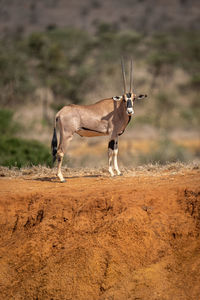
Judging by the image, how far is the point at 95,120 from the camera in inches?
368

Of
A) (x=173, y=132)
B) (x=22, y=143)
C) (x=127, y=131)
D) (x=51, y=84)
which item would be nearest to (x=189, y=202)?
(x=22, y=143)

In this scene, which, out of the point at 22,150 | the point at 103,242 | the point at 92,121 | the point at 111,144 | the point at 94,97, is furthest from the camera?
the point at 94,97

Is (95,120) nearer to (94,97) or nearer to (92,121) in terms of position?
(92,121)

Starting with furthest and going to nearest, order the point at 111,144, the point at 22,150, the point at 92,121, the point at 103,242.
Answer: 1. the point at 22,150
2. the point at 111,144
3. the point at 92,121
4. the point at 103,242

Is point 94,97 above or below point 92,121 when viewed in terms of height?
above

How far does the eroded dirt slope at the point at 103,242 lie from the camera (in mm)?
6441

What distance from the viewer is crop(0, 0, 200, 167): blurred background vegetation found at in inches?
787

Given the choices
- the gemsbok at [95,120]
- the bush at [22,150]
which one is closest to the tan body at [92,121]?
the gemsbok at [95,120]

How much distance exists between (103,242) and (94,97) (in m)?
13.5

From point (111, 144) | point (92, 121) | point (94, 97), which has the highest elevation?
point (94, 97)

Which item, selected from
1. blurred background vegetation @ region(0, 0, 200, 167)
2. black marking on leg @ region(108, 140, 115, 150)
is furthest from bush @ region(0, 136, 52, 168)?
black marking on leg @ region(108, 140, 115, 150)

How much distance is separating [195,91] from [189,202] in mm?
29600

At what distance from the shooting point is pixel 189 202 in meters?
7.10

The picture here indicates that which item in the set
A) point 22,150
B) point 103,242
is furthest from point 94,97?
point 103,242
